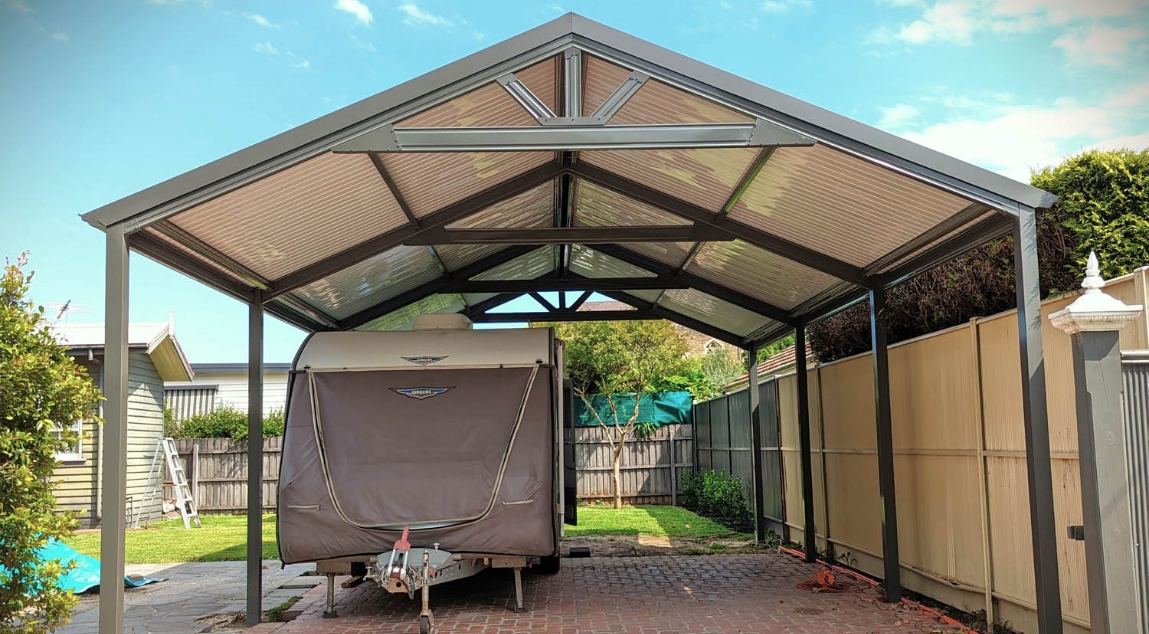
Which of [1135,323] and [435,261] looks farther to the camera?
[435,261]

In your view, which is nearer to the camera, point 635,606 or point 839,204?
point 839,204

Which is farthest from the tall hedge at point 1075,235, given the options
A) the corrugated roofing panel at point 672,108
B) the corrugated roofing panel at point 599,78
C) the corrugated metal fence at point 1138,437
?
the corrugated roofing panel at point 599,78

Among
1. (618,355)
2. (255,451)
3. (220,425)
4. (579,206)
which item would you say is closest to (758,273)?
(579,206)

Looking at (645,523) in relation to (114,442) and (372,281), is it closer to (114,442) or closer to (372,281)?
(372,281)

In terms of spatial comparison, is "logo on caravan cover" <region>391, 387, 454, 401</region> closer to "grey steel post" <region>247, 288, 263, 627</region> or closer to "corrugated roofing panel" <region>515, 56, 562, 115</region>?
"grey steel post" <region>247, 288, 263, 627</region>

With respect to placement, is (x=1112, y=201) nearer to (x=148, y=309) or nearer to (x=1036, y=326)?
(x=1036, y=326)

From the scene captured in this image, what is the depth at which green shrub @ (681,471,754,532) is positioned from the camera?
53.8ft

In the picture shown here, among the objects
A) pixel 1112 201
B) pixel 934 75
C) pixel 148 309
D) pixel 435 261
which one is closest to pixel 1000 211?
pixel 1112 201

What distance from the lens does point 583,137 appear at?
6.18 meters

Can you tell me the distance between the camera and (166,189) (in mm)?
6281

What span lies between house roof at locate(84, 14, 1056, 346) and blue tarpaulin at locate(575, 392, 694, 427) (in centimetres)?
942

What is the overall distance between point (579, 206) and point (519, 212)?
74 cm

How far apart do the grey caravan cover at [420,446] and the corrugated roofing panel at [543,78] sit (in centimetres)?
252

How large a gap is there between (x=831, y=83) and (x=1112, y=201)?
5365 cm
